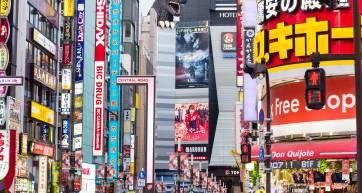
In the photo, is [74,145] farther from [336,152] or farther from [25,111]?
[336,152]

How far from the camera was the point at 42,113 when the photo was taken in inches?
2512

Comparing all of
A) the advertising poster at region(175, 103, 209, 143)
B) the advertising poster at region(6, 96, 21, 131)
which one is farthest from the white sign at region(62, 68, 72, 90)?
the advertising poster at region(175, 103, 209, 143)

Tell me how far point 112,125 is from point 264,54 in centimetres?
5270

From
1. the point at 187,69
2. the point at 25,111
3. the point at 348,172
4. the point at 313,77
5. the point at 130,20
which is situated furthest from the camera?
the point at 187,69

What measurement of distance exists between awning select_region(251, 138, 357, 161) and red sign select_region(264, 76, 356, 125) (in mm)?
1228

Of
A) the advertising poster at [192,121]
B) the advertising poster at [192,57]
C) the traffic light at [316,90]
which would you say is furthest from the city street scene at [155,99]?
the advertising poster at [192,57]

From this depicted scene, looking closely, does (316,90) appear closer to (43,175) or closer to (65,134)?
(43,175)

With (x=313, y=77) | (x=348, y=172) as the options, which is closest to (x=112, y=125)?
(x=348, y=172)

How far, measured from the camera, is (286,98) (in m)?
44.0

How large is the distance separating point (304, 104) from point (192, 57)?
504ft

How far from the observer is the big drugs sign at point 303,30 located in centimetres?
4097

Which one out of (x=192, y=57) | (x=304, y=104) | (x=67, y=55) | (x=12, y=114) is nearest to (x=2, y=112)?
(x=12, y=114)

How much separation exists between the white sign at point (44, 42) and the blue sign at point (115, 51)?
678 inches

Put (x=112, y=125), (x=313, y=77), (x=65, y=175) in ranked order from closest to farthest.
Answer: (x=313, y=77) < (x=65, y=175) < (x=112, y=125)
